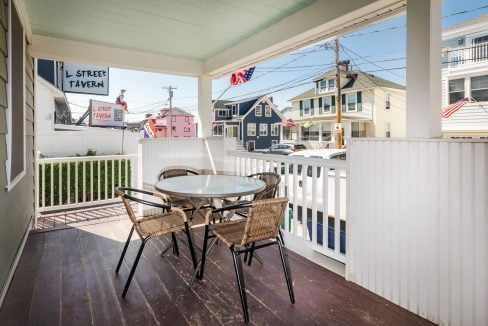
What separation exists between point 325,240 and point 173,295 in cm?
145

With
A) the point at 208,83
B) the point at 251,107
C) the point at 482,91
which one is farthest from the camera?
the point at 251,107

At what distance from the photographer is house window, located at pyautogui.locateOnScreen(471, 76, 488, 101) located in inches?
267

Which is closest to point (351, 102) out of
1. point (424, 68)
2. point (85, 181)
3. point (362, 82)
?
point (362, 82)

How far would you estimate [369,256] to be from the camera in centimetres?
223

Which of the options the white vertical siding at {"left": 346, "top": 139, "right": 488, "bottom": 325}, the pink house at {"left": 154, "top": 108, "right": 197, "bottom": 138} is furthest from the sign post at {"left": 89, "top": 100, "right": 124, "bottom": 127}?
the pink house at {"left": 154, "top": 108, "right": 197, "bottom": 138}

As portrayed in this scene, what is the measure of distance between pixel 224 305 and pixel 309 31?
101 inches

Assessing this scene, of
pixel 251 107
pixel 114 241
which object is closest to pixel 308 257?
pixel 114 241

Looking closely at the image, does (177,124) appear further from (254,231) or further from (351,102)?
(254,231)

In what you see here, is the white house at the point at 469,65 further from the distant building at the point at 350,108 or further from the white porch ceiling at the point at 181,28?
the distant building at the point at 350,108

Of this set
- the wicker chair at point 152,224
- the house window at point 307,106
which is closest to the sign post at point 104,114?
the wicker chair at point 152,224

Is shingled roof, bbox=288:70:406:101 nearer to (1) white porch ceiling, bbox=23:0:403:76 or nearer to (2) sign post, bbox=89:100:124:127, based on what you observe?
(2) sign post, bbox=89:100:124:127

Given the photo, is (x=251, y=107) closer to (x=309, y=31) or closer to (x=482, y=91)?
(x=482, y=91)

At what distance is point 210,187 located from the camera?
102 inches

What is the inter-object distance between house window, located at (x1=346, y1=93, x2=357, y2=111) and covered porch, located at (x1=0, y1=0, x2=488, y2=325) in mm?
15494
